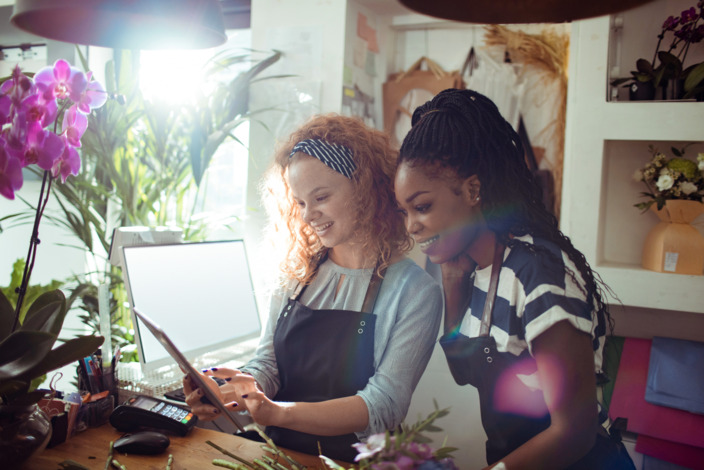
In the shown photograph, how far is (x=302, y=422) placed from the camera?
4.20ft

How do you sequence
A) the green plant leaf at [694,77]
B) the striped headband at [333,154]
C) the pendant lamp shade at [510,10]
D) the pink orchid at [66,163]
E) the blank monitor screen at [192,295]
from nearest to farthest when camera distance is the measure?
the pendant lamp shade at [510,10] → the pink orchid at [66,163] → the striped headband at [333,154] → the green plant leaf at [694,77] → the blank monitor screen at [192,295]

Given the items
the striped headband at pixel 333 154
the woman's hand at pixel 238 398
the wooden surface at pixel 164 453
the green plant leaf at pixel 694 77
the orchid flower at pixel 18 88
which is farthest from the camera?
the green plant leaf at pixel 694 77

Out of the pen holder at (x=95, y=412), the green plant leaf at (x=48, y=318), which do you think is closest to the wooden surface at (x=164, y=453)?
the pen holder at (x=95, y=412)

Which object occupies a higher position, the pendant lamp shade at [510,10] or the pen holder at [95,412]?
the pendant lamp shade at [510,10]

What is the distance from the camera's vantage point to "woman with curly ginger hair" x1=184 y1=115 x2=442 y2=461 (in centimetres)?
130

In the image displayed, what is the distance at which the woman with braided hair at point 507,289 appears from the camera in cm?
98

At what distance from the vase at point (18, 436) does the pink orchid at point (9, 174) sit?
15.9 inches

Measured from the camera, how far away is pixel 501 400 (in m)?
1.06

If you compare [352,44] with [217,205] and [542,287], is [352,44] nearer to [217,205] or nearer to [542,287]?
[217,205]

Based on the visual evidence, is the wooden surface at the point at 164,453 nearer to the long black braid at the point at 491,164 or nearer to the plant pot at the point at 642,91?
the long black braid at the point at 491,164

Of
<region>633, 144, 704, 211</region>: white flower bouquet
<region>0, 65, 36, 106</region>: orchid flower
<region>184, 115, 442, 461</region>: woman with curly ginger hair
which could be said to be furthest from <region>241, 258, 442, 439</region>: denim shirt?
<region>0, 65, 36, 106</region>: orchid flower

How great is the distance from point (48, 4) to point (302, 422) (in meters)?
0.99

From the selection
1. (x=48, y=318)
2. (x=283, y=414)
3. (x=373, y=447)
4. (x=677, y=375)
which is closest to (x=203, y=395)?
(x=283, y=414)

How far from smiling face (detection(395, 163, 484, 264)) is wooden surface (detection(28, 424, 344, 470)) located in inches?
20.2
